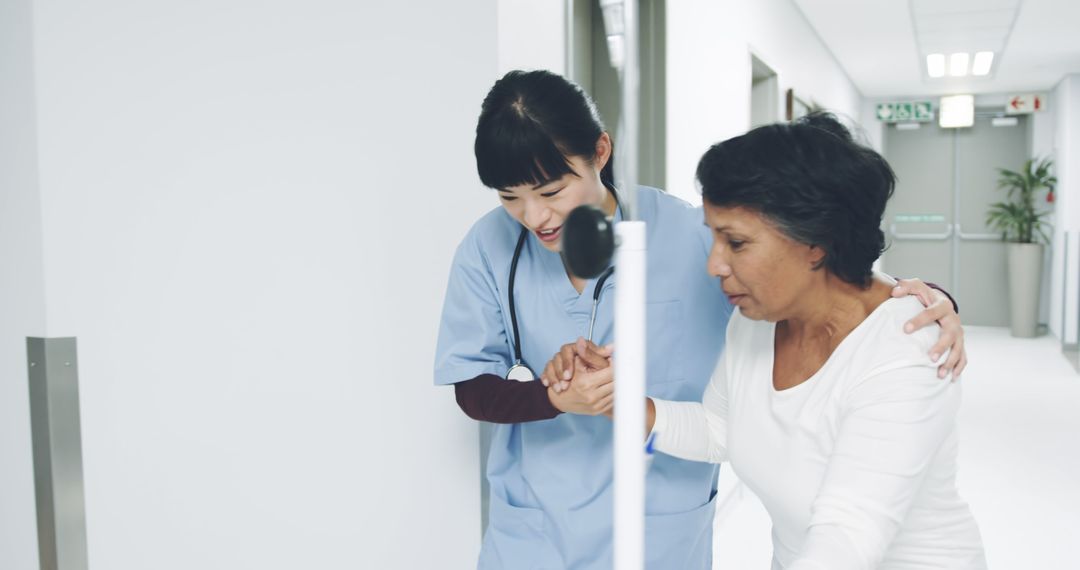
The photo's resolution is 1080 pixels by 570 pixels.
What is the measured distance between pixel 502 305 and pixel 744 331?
37cm

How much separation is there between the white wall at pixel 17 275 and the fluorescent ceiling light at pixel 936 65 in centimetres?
727

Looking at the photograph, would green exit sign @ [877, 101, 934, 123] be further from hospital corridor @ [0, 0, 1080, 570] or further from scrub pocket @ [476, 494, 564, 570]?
scrub pocket @ [476, 494, 564, 570]

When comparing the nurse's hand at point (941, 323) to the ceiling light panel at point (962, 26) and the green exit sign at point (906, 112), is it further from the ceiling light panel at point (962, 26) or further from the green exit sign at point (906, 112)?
the green exit sign at point (906, 112)

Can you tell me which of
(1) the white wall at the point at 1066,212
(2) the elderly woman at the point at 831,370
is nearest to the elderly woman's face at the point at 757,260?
(2) the elderly woman at the point at 831,370

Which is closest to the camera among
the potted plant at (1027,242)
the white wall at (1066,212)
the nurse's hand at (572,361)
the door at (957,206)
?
the nurse's hand at (572,361)

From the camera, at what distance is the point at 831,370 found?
1.06 metres

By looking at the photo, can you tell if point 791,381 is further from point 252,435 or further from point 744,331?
point 252,435

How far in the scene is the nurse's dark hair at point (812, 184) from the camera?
99cm

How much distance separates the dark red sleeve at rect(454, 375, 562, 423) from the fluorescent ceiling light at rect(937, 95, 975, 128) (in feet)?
30.6

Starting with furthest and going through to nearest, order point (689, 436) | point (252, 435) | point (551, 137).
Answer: point (252, 435) < point (689, 436) < point (551, 137)

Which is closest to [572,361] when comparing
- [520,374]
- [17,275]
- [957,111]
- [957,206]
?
[520,374]

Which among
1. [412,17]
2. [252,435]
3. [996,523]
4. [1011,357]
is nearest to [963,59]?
[1011,357]

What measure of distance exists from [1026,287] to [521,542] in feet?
29.0

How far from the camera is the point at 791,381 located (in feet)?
3.74
